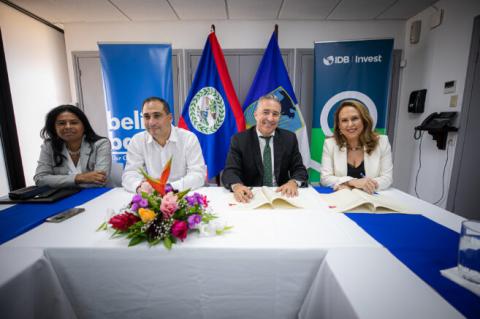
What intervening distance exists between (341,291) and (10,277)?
1103 millimetres

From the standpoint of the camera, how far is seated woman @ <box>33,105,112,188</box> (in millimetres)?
1938

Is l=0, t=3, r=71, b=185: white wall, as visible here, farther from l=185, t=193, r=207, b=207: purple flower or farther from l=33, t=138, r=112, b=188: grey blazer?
l=185, t=193, r=207, b=207: purple flower

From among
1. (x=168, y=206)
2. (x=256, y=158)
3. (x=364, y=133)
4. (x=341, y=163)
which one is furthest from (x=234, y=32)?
(x=168, y=206)

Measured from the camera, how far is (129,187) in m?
1.66

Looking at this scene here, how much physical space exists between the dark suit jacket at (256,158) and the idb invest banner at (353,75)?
1629mm

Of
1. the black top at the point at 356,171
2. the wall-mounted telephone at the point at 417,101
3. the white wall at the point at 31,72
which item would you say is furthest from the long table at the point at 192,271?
the wall-mounted telephone at the point at 417,101

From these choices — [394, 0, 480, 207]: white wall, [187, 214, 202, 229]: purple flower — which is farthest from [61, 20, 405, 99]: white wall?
[187, 214, 202, 229]: purple flower

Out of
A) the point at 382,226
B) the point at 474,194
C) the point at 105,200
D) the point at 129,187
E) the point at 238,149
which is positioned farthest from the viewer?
the point at 474,194

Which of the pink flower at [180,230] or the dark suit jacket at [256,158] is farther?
the dark suit jacket at [256,158]

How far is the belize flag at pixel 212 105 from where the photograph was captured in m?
3.29

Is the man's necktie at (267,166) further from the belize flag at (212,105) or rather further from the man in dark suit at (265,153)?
the belize flag at (212,105)

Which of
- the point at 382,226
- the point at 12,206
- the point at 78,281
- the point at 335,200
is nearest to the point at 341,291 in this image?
the point at 382,226

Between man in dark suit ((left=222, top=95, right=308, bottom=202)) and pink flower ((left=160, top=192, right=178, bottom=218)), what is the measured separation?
1.05m

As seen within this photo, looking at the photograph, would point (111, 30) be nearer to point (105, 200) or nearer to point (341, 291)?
point (105, 200)
